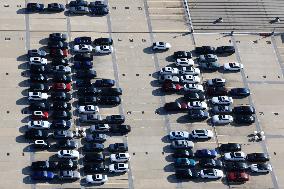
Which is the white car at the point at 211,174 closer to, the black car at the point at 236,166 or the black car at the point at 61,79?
the black car at the point at 236,166

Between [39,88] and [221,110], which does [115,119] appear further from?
[221,110]

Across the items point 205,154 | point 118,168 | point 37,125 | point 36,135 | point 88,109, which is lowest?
point 118,168

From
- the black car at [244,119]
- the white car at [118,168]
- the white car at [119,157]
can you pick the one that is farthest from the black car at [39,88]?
the black car at [244,119]

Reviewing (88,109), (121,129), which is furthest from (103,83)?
(121,129)

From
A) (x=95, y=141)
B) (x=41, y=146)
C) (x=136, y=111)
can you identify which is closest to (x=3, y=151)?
(x=41, y=146)

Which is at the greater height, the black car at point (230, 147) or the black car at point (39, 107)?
the black car at point (39, 107)

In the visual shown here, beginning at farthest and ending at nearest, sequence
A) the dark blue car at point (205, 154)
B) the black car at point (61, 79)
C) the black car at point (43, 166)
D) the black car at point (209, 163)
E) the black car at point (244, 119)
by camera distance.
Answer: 1. the black car at point (61, 79)
2. the black car at point (244, 119)
3. the dark blue car at point (205, 154)
4. the black car at point (209, 163)
5. the black car at point (43, 166)

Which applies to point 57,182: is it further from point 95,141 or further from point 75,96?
point 75,96
